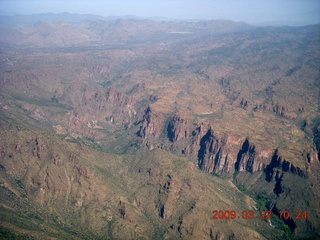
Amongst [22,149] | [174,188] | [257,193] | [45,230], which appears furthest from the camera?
[257,193]

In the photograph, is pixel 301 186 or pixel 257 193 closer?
pixel 301 186

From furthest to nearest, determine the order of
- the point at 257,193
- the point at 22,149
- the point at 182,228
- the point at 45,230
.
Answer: the point at 257,193, the point at 22,149, the point at 182,228, the point at 45,230

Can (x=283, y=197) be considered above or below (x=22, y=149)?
below

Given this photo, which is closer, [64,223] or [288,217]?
[64,223]

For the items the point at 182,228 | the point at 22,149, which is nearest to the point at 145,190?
the point at 182,228

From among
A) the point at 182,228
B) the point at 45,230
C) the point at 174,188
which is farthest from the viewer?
the point at 174,188

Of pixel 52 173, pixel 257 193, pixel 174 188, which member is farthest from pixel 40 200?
pixel 257 193

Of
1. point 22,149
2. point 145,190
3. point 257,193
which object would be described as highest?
point 22,149

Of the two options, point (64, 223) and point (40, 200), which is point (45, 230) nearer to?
point (64, 223)

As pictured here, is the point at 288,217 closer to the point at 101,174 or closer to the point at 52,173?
the point at 101,174
